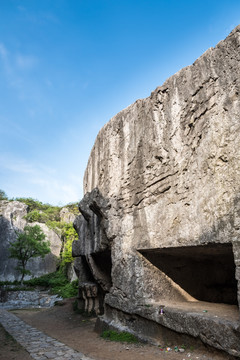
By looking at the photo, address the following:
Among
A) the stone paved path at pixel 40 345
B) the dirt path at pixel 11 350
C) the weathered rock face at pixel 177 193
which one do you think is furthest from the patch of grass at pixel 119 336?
the dirt path at pixel 11 350

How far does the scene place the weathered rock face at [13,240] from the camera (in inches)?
1139

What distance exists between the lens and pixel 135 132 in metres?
8.09

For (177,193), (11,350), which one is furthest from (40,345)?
(177,193)

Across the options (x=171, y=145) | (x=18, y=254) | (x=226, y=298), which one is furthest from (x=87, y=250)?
(x=18, y=254)

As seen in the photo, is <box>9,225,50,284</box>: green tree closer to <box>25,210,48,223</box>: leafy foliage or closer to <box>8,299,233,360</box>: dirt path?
<box>25,210,48,223</box>: leafy foliage

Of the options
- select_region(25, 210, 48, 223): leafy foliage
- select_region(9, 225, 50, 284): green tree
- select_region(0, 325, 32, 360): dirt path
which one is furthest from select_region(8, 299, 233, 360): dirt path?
select_region(25, 210, 48, 223): leafy foliage

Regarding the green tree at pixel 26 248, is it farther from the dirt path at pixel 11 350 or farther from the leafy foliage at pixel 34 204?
the dirt path at pixel 11 350

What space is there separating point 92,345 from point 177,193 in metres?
4.43

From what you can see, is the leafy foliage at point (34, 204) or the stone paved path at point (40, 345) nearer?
the stone paved path at point (40, 345)

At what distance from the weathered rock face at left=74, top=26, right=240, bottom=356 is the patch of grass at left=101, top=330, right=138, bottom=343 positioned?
0.48 m

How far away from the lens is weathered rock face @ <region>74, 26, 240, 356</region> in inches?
197

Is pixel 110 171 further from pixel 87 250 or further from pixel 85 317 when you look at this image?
pixel 85 317

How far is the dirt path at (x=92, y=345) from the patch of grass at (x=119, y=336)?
0.17 m

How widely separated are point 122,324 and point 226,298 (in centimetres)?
324
